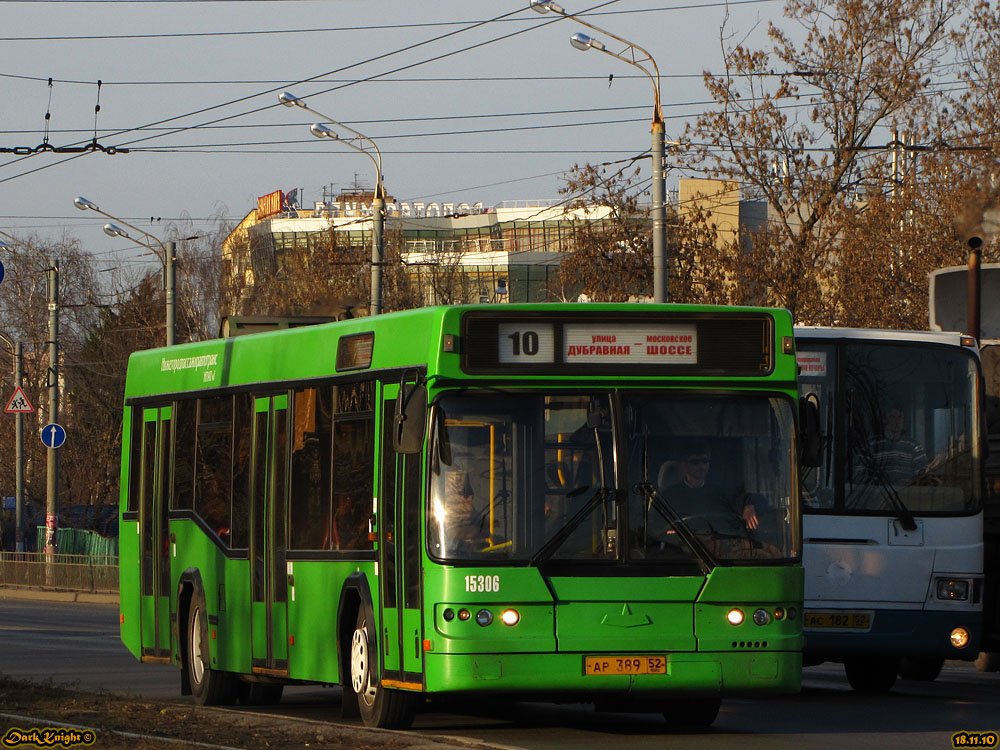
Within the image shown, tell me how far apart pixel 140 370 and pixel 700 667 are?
7.18 m

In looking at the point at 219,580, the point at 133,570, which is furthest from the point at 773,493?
the point at 133,570

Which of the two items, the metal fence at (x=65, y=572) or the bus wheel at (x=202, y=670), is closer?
the bus wheel at (x=202, y=670)

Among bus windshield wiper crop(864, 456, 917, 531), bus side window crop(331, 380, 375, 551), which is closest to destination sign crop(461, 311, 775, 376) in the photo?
bus side window crop(331, 380, 375, 551)

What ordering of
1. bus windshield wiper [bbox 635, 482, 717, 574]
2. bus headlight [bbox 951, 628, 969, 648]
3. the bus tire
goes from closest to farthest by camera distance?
bus windshield wiper [bbox 635, 482, 717, 574] → bus headlight [bbox 951, 628, 969, 648] → the bus tire

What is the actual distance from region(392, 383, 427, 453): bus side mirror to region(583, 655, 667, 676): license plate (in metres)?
1.59

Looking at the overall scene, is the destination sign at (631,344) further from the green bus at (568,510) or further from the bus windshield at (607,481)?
the bus windshield at (607,481)

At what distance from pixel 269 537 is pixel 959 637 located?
17.8 ft

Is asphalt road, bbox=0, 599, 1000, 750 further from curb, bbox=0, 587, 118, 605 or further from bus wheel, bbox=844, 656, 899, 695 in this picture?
curb, bbox=0, 587, 118, 605

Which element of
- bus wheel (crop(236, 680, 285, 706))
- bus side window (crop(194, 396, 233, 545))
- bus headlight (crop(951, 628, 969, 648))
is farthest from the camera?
bus wheel (crop(236, 680, 285, 706))

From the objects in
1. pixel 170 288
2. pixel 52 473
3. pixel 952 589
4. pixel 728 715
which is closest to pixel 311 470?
pixel 728 715

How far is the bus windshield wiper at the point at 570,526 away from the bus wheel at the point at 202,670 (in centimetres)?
451

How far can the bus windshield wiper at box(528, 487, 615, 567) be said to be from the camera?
11.0 meters

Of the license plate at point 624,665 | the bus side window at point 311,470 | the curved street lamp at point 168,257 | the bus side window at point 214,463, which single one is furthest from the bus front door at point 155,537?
the curved street lamp at point 168,257

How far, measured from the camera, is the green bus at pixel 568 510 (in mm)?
11062
